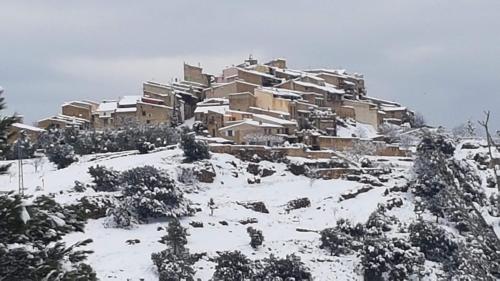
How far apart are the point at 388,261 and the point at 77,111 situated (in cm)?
3252

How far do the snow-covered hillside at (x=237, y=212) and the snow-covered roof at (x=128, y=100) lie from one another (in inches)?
444

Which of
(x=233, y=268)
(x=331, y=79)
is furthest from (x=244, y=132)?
(x=233, y=268)

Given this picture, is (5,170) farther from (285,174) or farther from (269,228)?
(285,174)

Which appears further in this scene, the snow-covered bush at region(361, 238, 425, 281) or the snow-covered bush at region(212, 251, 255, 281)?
the snow-covered bush at region(361, 238, 425, 281)

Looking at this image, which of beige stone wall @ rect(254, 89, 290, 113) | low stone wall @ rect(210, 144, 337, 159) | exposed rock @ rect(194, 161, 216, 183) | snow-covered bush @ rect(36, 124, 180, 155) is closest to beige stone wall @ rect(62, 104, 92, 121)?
snow-covered bush @ rect(36, 124, 180, 155)

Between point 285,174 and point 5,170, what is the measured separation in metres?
33.0

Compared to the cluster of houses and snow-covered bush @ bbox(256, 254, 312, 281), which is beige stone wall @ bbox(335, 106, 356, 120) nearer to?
the cluster of houses

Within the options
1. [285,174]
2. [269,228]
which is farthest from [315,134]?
[269,228]

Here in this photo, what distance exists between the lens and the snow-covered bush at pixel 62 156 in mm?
39000

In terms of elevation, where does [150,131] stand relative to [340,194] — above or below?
above

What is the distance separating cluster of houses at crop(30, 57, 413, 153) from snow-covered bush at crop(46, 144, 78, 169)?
8.76 m

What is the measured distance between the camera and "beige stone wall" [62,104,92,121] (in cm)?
5375

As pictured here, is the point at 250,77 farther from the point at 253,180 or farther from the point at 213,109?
the point at 253,180

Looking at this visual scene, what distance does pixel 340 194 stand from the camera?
34500 mm
